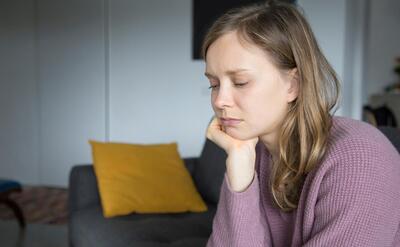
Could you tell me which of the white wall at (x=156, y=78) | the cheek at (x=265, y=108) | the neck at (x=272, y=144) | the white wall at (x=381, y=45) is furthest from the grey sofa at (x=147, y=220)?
the white wall at (x=381, y=45)

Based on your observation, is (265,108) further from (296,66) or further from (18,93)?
(18,93)

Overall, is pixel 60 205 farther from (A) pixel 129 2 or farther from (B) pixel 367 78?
(B) pixel 367 78

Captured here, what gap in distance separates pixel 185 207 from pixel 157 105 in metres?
2.06

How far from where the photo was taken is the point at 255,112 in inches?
35.7

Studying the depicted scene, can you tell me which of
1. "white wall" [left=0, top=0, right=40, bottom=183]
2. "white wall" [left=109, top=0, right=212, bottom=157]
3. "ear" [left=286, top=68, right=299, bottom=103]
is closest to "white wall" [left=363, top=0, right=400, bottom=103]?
"white wall" [left=109, top=0, right=212, bottom=157]

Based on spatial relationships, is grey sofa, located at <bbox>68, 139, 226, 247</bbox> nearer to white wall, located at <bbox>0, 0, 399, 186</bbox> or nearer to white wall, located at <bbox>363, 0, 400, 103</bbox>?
white wall, located at <bbox>0, 0, 399, 186</bbox>

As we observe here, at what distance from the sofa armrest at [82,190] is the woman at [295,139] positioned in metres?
1.48

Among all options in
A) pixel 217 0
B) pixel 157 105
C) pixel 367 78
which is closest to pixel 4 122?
pixel 157 105

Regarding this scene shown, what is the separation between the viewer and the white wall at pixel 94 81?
4.12 metres

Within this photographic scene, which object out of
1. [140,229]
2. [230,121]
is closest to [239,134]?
[230,121]

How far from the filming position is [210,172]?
234cm

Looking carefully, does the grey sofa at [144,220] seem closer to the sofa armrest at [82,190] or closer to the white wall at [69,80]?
the sofa armrest at [82,190]

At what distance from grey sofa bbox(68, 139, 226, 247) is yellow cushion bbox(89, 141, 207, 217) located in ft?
0.18

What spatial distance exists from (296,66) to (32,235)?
2.75 meters
